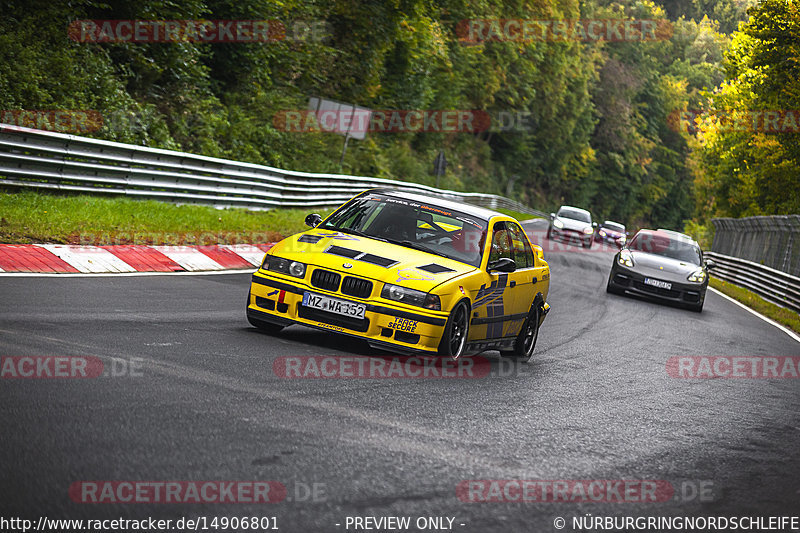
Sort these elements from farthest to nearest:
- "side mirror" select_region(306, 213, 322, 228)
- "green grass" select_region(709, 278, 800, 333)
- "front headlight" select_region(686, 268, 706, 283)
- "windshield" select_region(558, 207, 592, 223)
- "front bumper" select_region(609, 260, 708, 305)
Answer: "windshield" select_region(558, 207, 592, 223)
"green grass" select_region(709, 278, 800, 333)
"front headlight" select_region(686, 268, 706, 283)
"front bumper" select_region(609, 260, 708, 305)
"side mirror" select_region(306, 213, 322, 228)

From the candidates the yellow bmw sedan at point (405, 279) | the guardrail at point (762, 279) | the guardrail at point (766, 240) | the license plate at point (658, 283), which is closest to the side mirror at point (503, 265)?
the yellow bmw sedan at point (405, 279)

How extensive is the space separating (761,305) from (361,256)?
16908 millimetres

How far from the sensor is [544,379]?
344 inches

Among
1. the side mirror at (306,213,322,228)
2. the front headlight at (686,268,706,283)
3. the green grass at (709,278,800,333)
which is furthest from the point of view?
the green grass at (709,278,800,333)

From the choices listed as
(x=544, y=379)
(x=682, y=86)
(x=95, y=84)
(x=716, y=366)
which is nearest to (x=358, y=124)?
(x=95, y=84)

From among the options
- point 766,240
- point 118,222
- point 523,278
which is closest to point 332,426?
point 523,278

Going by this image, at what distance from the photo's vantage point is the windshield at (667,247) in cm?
2033

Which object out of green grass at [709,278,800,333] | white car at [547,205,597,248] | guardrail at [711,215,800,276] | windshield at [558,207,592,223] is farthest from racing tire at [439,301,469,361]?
windshield at [558,207,592,223]

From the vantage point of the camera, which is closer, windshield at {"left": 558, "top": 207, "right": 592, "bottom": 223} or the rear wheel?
the rear wheel

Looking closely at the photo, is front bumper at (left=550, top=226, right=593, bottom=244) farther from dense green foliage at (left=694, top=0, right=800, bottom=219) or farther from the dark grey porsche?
the dark grey porsche

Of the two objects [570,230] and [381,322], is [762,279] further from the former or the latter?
[381,322]

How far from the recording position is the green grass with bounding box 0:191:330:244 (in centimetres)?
1223

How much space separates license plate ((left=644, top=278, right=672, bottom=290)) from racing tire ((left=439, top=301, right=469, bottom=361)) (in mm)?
11487

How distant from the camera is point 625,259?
Result: 19812 millimetres
